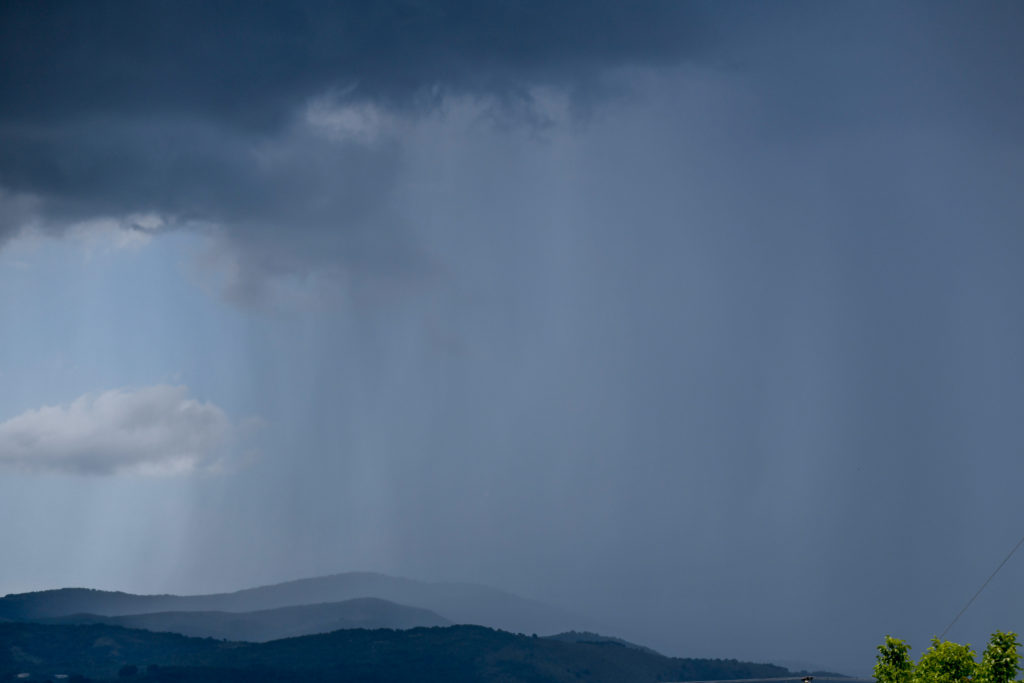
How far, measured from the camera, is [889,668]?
80125mm

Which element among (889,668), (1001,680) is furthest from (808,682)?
(1001,680)

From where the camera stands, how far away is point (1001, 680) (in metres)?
69.5

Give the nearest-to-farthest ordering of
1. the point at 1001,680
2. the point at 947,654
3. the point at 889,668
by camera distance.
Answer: the point at 1001,680 → the point at 947,654 → the point at 889,668

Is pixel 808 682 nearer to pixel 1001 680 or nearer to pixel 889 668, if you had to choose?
pixel 889 668

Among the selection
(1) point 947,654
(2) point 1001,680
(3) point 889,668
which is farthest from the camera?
(3) point 889,668

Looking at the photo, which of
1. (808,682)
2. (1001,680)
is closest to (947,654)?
(1001,680)

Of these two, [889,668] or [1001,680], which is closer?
[1001,680]

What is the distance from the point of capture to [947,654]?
7438cm

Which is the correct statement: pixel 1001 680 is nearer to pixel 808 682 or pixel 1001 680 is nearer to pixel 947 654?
pixel 947 654

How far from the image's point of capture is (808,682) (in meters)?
76.9

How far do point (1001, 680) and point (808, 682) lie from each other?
14.2 meters

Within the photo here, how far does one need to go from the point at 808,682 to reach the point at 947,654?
1080 cm

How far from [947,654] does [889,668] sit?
689cm

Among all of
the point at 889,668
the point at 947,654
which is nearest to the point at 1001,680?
the point at 947,654
